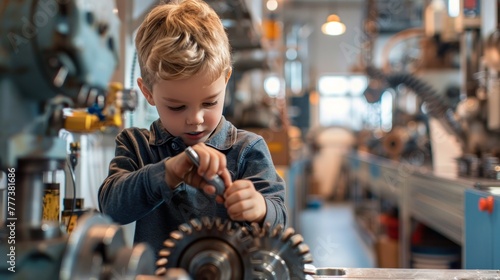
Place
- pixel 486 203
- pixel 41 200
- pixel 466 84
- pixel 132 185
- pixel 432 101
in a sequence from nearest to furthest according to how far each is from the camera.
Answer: pixel 41 200 → pixel 132 185 → pixel 486 203 → pixel 466 84 → pixel 432 101

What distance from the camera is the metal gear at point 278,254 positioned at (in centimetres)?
67

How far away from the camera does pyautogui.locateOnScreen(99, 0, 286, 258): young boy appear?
74 cm

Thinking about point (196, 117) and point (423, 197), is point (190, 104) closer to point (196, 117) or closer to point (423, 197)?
point (196, 117)

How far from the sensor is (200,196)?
888 mm

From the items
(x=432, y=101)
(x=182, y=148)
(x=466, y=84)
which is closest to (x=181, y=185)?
(x=182, y=148)

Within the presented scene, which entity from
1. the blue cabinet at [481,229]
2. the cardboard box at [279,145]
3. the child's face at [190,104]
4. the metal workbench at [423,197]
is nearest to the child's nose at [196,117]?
the child's face at [190,104]

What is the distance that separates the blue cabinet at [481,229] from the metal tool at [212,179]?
91 cm

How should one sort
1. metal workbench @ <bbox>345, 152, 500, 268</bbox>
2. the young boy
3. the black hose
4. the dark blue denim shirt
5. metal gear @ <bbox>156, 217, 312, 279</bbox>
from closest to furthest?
1. metal gear @ <bbox>156, 217, 312, 279</bbox>
2. the young boy
3. the dark blue denim shirt
4. metal workbench @ <bbox>345, 152, 500, 268</bbox>
5. the black hose

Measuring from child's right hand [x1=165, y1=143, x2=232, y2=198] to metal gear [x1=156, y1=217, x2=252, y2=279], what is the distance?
0.07m

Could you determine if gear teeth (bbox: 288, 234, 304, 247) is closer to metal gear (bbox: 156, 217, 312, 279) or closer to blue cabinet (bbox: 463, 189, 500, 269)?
metal gear (bbox: 156, 217, 312, 279)

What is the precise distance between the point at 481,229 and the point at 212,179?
1.34 meters

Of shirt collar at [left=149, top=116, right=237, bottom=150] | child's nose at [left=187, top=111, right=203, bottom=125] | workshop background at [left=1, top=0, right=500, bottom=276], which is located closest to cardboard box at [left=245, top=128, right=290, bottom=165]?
workshop background at [left=1, top=0, right=500, bottom=276]

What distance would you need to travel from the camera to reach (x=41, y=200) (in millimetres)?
630

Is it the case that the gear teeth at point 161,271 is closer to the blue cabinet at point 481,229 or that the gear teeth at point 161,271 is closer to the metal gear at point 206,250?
the metal gear at point 206,250
